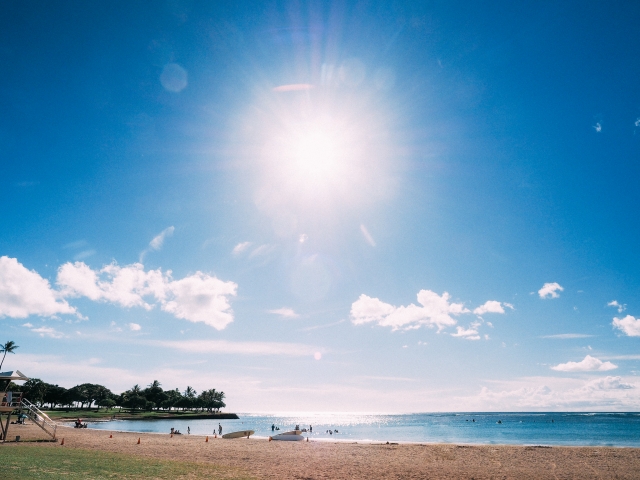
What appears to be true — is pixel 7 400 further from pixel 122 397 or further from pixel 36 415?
pixel 122 397

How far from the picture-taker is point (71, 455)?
925 inches

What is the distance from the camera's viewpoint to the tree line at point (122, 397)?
12544 cm

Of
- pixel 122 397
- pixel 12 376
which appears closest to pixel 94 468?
pixel 12 376

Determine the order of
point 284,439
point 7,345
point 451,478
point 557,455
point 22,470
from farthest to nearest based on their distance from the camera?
point 7,345 → point 284,439 → point 557,455 → point 451,478 → point 22,470

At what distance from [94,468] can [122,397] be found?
143491 mm

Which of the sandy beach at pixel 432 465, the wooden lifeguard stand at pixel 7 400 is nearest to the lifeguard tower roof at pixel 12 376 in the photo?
the wooden lifeguard stand at pixel 7 400

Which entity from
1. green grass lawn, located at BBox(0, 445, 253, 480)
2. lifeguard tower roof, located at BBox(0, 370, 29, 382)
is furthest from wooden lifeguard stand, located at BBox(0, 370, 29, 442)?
green grass lawn, located at BBox(0, 445, 253, 480)

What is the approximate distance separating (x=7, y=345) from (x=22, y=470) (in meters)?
114

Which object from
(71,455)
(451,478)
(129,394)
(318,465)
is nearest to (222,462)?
(318,465)

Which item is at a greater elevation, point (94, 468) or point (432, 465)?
point (94, 468)

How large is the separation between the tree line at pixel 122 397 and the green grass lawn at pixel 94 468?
389ft

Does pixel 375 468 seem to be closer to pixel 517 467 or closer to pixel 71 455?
pixel 517 467

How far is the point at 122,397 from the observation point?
13938 centimetres

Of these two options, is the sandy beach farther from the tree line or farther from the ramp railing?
the tree line
